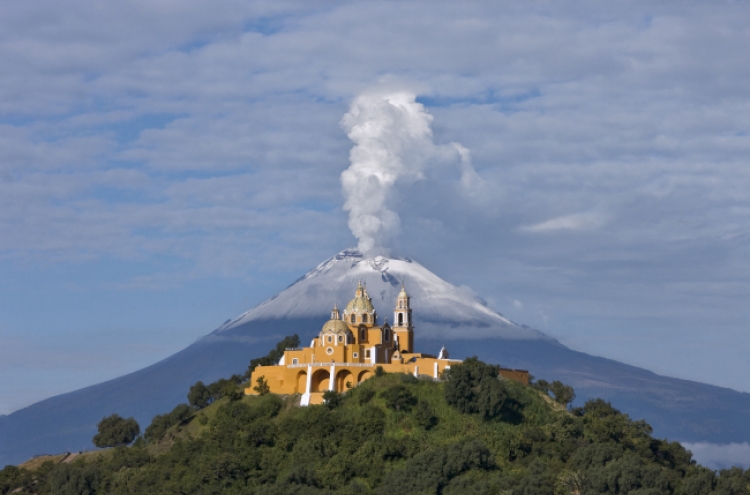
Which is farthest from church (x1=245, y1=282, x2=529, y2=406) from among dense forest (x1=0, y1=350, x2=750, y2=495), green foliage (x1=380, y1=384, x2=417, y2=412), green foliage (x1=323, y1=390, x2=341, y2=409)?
green foliage (x1=380, y1=384, x2=417, y2=412)

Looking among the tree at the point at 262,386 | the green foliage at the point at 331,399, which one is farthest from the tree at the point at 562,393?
the tree at the point at 262,386

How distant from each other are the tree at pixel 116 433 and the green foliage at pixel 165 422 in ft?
5.03

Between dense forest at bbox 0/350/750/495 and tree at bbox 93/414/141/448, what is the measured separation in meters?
4.80

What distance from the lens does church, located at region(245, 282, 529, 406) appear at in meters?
87.2

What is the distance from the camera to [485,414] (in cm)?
8306

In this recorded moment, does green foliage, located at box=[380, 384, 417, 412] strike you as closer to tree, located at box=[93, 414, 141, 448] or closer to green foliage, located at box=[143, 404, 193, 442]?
green foliage, located at box=[143, 404, 193, 442]

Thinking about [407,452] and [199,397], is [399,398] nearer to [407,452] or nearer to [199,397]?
[407,452]

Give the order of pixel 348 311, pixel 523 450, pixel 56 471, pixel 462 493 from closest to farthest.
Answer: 1. pixel 462 493
2. pixel 523 450
3. pixel 56 471
4. pixel 348 311

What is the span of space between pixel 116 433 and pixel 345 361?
63.6ft

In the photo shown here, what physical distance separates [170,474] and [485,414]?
67.7 ft

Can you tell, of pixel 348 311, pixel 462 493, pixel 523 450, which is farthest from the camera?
pixel 348 311

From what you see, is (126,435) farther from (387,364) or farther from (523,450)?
(523,450)

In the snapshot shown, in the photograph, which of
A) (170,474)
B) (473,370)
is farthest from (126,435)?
(473,370)

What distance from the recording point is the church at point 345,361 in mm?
87250
